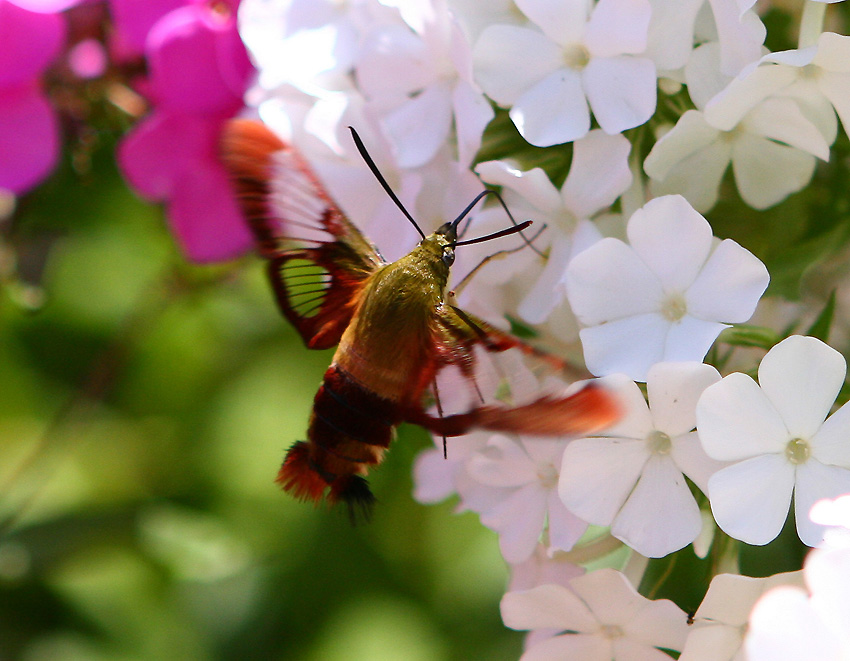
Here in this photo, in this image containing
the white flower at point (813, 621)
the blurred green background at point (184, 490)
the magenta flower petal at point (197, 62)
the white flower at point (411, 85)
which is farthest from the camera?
the blurred green background at point (184, 490)

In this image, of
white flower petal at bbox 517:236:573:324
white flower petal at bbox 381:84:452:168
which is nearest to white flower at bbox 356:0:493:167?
white flower petal at bbox 381:84:452:168

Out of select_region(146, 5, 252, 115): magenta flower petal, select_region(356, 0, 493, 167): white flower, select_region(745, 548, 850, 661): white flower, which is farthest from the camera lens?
select_region(146, 5, 252, 115): magenta flower petal

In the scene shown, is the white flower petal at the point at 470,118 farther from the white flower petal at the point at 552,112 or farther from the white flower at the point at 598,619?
the white flower at the point at 598,619

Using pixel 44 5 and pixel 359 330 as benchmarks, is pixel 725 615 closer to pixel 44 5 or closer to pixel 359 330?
pixel 359 330

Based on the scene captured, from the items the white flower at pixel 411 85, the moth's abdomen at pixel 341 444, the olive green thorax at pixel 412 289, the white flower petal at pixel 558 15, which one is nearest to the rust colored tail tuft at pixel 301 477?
the moth's abdomen at pixel 341 444

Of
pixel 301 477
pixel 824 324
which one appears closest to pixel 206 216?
pixel 301 477

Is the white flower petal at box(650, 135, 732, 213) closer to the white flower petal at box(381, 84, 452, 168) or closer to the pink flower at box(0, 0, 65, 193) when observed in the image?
the white flower petal at box(381, 84, 452, 168)

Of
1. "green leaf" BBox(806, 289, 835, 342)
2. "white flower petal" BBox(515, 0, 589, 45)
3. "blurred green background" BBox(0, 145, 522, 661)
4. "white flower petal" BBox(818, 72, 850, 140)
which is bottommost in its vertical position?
"blurred green background" BBox(0, 145, 522, 661)
